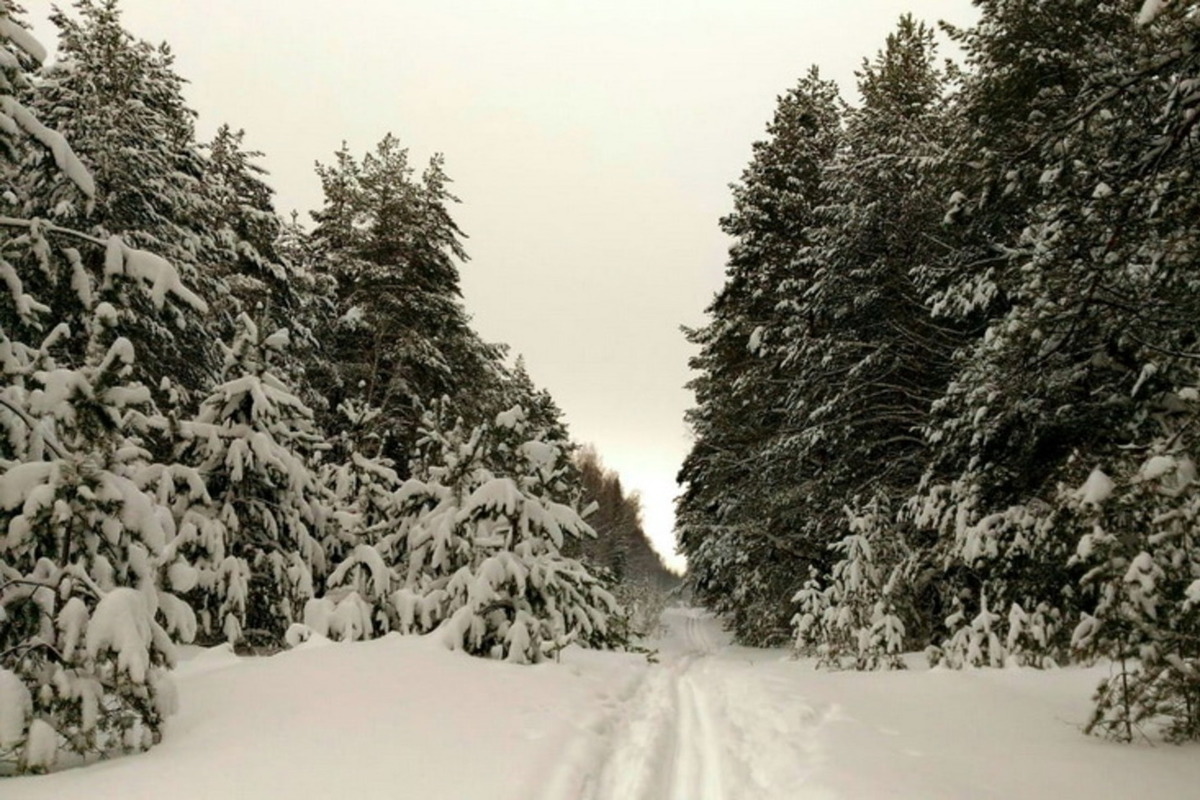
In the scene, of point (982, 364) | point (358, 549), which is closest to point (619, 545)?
point (358, 549)

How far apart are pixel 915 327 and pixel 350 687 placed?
14.4 m

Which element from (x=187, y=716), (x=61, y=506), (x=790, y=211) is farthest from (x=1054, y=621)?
(x=790, y=211)

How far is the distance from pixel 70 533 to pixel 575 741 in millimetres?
3791

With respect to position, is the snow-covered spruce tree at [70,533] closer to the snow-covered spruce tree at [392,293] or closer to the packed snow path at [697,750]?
the packed snow path at [697,750]

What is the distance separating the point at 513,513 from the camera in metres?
9.27

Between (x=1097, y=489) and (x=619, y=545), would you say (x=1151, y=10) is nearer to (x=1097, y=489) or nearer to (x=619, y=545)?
(x=1097, y=489)

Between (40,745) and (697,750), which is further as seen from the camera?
(697,750)

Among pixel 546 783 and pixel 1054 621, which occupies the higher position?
pixel 1054 621

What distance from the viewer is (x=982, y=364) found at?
930cm

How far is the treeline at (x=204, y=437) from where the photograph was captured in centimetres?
450

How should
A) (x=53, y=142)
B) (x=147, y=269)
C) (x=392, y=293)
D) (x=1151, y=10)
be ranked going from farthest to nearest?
(x=392, y=293) → (x=147, y=269) → (x=53, y=142) → (x=1151, y=10)

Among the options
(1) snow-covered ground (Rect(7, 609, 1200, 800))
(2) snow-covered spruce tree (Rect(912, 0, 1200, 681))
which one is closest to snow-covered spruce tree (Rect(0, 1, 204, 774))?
(1) snow-covered ground (Rect(7, 609, 1200, 800))

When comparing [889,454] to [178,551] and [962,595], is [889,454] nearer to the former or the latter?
[962,595]

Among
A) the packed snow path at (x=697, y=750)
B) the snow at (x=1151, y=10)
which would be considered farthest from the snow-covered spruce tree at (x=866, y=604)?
the snow at (x=1151, y=10)
